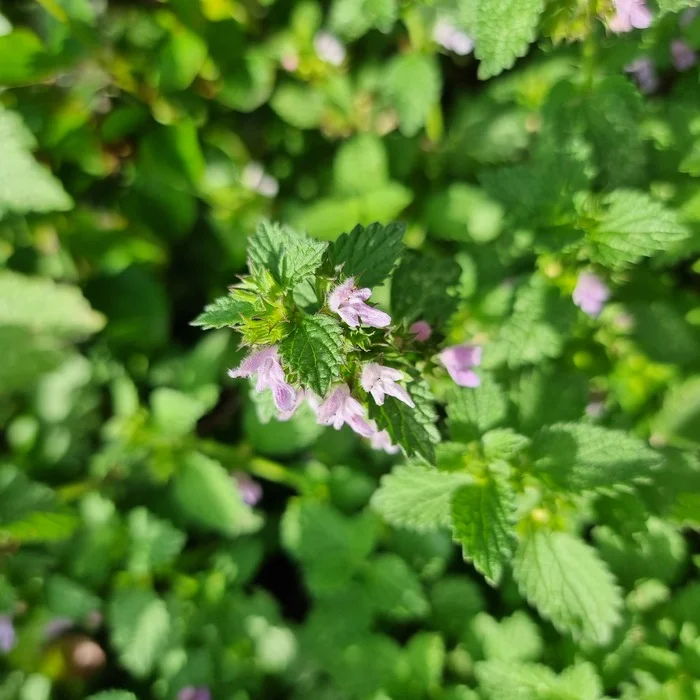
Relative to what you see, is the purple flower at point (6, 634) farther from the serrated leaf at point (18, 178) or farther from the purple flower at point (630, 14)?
the purple flower at point (630, 14)

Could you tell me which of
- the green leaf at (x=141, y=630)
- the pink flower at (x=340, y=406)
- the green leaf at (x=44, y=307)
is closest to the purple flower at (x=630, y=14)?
the pink flower at (x=340, y=406)

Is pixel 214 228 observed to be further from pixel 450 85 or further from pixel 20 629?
pixel 20 629

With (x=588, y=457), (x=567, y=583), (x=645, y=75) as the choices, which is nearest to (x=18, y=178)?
(x=588, y=457)

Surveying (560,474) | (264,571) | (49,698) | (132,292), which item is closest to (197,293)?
(132,292)

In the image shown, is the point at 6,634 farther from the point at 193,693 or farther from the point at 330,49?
the point at 330,49

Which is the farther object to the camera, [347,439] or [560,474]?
[347,439]

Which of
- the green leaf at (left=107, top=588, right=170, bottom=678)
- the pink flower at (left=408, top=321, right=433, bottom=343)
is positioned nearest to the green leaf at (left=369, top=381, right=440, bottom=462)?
the pink flower at (left=408, top=321, right=433, bottom=343)
